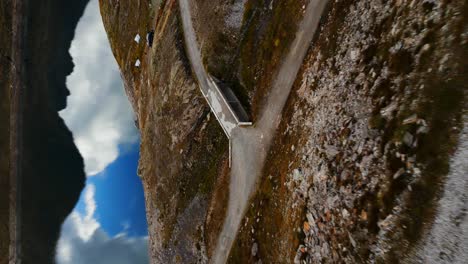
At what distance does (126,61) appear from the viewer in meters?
66.4

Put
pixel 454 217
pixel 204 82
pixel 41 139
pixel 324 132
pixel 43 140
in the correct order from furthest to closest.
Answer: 1. pixel 41 139
2. pixel 43 140
3. pixel 204 82
4. pixel 324 132
5. pixel 454 217

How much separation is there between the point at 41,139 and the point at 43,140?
0.54m

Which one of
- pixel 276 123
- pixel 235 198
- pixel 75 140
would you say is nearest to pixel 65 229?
pixel 75 140

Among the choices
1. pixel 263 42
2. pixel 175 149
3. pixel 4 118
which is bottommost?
pixel 175 149

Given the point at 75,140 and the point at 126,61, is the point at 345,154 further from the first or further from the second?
the point at 75,140

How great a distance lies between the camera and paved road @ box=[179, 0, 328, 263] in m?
33.2

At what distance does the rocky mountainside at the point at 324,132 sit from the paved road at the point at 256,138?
743 mm

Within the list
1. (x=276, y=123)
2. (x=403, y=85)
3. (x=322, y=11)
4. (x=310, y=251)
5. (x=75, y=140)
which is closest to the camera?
(x=403, y=85)

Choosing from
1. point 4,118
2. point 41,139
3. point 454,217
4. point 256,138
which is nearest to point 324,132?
point 256,138

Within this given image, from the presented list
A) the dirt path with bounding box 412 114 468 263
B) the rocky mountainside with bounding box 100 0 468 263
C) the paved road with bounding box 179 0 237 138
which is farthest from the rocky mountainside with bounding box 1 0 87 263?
the dirt path with bounding box 412 114 468 263

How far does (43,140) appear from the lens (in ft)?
275

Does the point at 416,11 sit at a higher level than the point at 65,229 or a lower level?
lower

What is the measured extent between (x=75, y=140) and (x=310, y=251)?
217ft

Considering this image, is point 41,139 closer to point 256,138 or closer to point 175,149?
point 175,149
